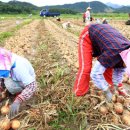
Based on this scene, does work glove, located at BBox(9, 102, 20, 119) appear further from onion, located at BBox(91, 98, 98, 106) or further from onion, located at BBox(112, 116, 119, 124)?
onion, located at BBox(112, 116, 119, 124)

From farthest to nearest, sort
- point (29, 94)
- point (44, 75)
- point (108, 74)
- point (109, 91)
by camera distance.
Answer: point (44, 75)
point (108, 74)
point (109, 91)
point (29, 94)

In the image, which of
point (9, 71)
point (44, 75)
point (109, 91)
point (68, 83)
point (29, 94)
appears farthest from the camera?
point (44, 75)

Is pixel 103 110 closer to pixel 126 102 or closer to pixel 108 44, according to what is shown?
pixel 126 102

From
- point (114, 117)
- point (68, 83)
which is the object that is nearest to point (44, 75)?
point (68, 83)

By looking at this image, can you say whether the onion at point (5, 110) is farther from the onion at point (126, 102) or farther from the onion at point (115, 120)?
the onion at point (126, 102)

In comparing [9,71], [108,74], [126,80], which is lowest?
[126,80]

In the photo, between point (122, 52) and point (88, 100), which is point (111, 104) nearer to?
point (88, 100)

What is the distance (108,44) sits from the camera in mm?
3398

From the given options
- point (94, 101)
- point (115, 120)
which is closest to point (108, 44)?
point (94, 101)

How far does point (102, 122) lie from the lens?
317cm

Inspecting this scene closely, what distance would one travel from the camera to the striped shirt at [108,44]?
3293mm

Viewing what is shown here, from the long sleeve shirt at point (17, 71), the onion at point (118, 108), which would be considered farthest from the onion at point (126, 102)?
the long sleeve shirt at point (17, 71)

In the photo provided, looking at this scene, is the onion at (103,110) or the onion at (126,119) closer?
the onion at (126,119)

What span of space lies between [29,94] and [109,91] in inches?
34.4
